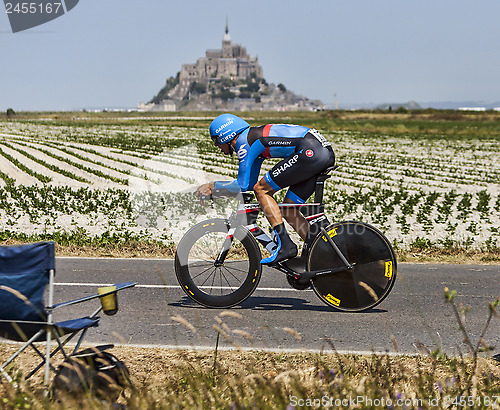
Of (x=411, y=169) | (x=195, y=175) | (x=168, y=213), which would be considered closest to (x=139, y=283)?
(x=168, y=213)

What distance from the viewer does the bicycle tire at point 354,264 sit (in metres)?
6.05

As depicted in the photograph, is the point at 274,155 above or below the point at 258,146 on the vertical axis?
below

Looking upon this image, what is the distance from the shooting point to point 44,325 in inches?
154

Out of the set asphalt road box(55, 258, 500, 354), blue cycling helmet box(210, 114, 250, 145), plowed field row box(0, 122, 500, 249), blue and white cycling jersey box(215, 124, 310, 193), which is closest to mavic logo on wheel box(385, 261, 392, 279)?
asphalt road box(55, 258, 500, 354)

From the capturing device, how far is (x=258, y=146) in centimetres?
591

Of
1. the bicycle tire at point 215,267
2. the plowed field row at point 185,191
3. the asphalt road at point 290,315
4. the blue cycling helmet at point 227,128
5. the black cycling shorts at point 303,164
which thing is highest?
the blue cycling helmet at point 227,128

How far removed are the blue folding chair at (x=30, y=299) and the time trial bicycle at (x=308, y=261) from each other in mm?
2271

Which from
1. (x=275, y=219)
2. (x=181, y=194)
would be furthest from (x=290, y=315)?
(x=181, y=194)

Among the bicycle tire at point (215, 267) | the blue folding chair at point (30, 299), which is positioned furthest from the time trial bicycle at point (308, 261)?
the blue folding chair at point (30, 299)

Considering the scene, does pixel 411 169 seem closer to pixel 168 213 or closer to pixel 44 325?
pixel 168 213

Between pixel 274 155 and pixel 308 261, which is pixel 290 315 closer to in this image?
pixel 308 261

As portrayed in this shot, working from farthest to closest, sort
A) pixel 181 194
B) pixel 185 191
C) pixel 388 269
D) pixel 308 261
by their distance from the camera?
pixel 181 194 → pixel 185 191 → pixel 308 261 → pixel 388 269

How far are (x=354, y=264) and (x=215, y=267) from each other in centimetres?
145

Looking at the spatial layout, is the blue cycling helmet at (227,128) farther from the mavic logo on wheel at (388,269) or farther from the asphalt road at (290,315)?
the mavic logo on wheel at (388,269)
